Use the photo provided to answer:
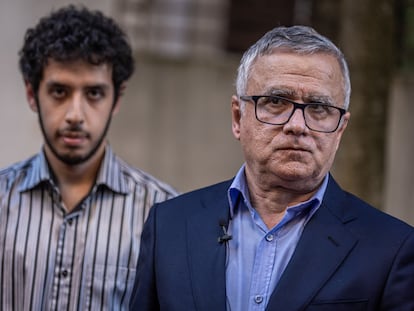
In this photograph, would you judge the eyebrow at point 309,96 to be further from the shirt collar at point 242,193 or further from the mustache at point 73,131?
the mustache at point 73,131

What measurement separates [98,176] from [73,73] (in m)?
0.45

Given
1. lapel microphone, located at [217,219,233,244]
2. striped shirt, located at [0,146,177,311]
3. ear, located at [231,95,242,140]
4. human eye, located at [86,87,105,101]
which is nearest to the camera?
lapel microphone, located at [217,219,233,244]

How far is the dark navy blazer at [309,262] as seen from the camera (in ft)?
9.12

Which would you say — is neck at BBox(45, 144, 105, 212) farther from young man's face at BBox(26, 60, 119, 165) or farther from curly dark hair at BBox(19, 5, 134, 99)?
curly dark hair at BBox(19, 5, 134, 99)

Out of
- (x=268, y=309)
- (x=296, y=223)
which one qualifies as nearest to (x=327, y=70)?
(x=296, y=223)

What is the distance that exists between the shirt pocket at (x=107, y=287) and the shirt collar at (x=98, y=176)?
1.20 feet

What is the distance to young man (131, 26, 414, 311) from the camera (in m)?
2.80

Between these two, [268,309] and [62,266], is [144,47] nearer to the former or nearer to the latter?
[62,266]

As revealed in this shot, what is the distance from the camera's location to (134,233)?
3.71 m

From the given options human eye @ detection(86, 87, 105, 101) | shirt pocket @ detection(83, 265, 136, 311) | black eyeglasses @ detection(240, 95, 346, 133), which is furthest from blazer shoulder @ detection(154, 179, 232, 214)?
human eye @ detection(86, 87, 105, 101)

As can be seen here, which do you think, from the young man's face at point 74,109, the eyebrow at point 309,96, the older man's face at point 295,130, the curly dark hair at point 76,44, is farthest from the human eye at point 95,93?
the eyebrow at point 309,96

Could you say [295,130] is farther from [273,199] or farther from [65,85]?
[65,85]

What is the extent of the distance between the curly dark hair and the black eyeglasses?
44.8 inches

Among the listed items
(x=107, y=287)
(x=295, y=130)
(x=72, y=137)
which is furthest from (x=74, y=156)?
(x=295, y=130)
